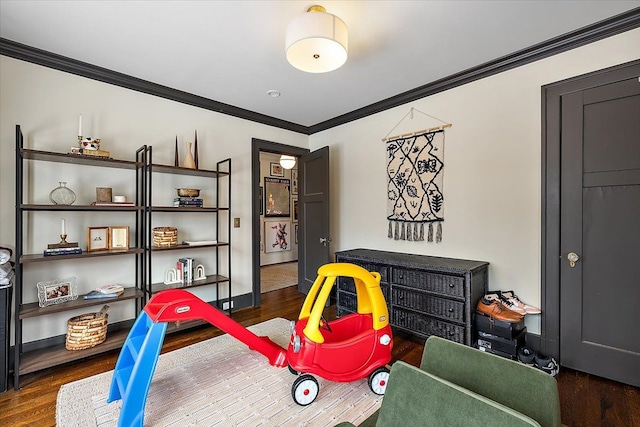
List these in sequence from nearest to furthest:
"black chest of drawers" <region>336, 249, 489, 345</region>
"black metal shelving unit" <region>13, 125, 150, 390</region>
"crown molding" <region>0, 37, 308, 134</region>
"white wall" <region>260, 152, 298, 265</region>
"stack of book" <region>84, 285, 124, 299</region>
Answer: "black metal shelving unit" <region>13, 125, 150, 390</region> → "crown molding" <region>0, 37, 308, 134</region> → "black chest of drawers" <region>336, 249, 489, 345</region> → "stack of book" <region>84, 285, 124, 299</region> → "white wall" <region>260, 152, 298, 265</region>

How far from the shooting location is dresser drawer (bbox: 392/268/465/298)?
101 inches

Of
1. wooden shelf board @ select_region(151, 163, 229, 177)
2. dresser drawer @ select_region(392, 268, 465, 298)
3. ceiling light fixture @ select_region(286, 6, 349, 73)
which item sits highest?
ceiling light fixture @ select_region(286, 6, 349, 73)

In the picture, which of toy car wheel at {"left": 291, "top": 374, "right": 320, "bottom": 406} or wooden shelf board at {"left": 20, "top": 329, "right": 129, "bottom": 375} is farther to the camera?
wooden shelf board at {"left": 20, "top": 329, "right": 129, "bottom": 375}

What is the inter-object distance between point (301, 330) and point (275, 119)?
3065mm

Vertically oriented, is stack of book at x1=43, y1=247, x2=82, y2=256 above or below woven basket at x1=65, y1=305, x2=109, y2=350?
above

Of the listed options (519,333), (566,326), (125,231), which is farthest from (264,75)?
(566,326)

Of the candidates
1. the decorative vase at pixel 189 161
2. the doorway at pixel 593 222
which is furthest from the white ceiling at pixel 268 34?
the decorative vase at pixel 189 161

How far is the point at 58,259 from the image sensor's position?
2332 millimetres

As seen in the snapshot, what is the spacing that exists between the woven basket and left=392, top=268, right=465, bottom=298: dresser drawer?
269 centimetres

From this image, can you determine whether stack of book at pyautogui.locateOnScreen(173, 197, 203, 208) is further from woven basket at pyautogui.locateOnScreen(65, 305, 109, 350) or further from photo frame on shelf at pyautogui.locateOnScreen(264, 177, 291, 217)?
photo frame on shelf at pyautogui.locateOnScreen(264, 177, 291, 217)

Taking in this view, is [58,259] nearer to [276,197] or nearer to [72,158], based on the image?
[72,158]

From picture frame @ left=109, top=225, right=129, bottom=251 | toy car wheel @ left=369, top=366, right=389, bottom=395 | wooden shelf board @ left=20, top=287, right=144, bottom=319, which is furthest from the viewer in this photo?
picture frame @ left=109, top=225, right=129, bottom=251

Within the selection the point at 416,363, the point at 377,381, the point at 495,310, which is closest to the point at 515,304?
the point at 495,310

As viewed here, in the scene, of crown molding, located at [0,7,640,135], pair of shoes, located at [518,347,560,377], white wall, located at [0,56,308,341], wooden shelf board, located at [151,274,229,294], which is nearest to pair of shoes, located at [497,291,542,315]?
pair of shoes, located at [518,347,560,377]
